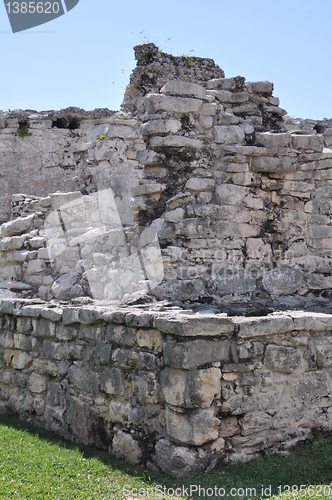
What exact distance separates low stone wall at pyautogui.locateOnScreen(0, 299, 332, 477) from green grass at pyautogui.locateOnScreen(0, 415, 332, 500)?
0.38 ft

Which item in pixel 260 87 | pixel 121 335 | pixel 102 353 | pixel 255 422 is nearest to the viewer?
pixel 255 422

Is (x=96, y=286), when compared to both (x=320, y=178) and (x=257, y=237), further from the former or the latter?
(x=320, y=178)

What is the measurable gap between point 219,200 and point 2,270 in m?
2.76

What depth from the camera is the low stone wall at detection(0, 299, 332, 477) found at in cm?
358

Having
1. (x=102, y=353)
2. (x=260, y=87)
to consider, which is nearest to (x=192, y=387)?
(x=102, y=353)

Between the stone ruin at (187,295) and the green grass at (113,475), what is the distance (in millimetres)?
123

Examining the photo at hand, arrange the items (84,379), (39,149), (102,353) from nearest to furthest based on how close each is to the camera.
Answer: (102,353)
(84,379)
(39,149)

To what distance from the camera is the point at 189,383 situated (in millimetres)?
3549

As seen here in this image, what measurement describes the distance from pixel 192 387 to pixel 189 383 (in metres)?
0.04

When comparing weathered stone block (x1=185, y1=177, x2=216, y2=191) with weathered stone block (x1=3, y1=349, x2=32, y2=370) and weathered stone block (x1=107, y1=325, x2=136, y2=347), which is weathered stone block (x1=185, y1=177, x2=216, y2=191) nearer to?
weathered stone block (x1=107, y1=325, x2=136, y2=347)

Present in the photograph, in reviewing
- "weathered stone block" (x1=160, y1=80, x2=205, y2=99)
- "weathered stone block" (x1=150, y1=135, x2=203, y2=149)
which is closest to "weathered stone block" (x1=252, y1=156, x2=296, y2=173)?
"weathered stone block" (x1=150, y1=135, x2=203, y2=149)

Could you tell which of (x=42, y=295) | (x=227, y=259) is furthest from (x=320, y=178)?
(x=42, y=295)

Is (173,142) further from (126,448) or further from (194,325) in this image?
(126,448)

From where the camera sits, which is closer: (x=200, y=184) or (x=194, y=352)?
(x=194, y=352)
